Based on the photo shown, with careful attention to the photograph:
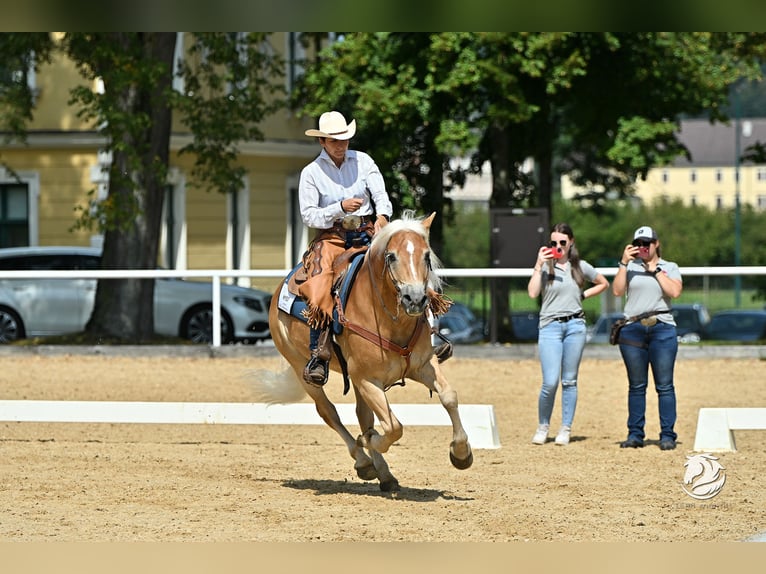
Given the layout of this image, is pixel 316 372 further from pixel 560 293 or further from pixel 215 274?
pixel 215 274

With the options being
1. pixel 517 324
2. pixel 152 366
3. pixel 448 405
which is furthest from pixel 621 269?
pixel 517 324

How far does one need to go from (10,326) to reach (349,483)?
45.4ft

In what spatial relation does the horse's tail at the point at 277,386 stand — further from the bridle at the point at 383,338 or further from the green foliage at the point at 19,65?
the green foliage at the point at 19,65

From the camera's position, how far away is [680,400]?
16766 millimetres

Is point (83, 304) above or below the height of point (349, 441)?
above

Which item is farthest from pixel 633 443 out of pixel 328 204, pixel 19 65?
pixel 19 65

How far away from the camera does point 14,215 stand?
33.7 meters

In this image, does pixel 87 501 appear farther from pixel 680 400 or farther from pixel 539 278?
pixel 680 400

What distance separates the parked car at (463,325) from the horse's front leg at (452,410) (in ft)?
37.4

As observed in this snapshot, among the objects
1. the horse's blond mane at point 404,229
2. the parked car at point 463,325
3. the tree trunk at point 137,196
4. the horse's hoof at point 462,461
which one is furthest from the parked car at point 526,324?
the horse's blond mane at point 404,229

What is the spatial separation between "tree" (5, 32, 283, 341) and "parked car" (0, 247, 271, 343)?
0.39 m

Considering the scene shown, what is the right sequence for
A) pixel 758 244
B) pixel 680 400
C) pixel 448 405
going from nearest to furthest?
pixel 448 405
pixel 680 400
pixel 758 244

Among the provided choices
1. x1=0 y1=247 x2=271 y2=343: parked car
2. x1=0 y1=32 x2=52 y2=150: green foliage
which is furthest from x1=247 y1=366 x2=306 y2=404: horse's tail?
x1=0 y1=32 x2=52 y2=150: green foliage

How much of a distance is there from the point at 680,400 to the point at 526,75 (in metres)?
11.3
